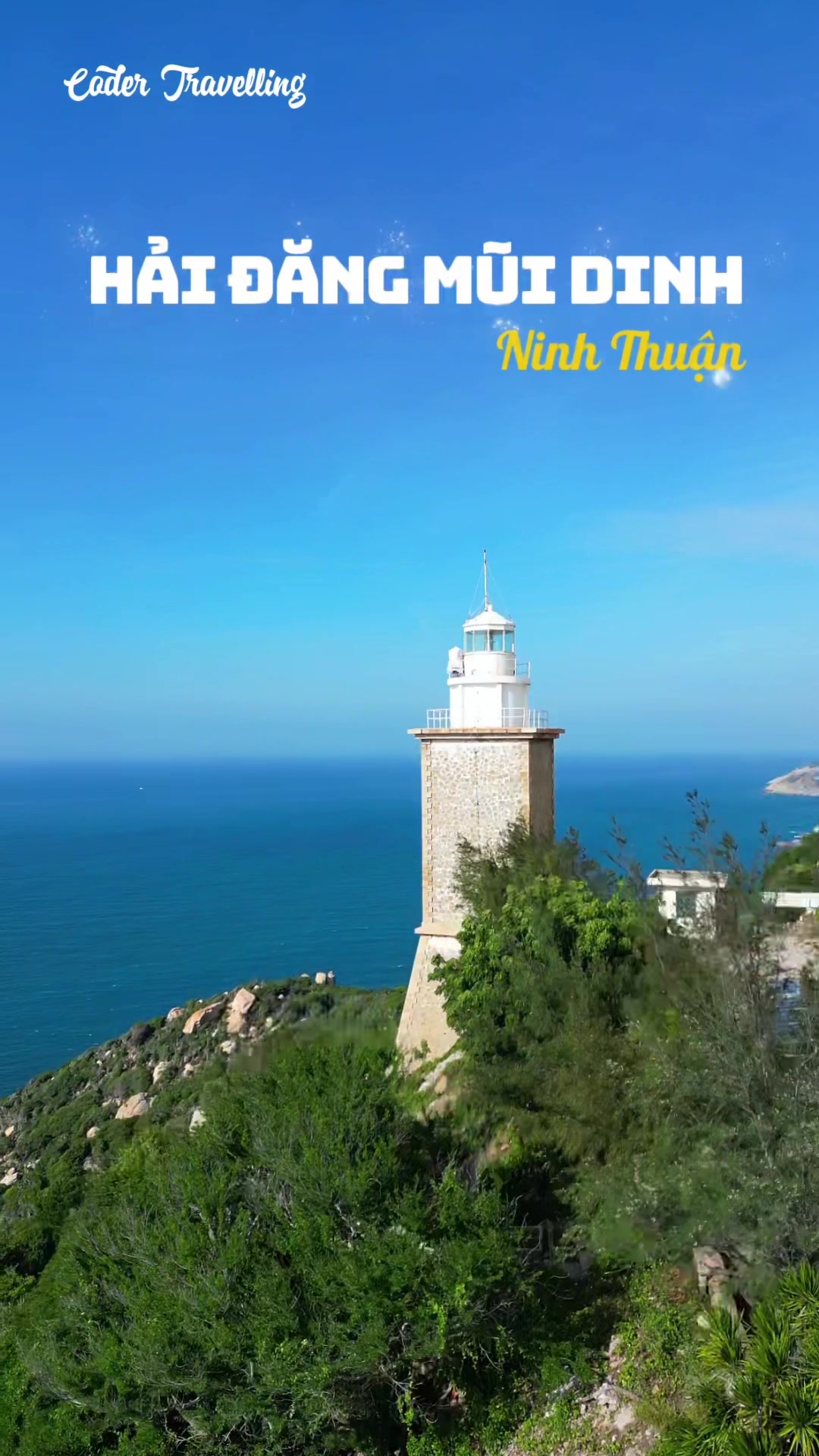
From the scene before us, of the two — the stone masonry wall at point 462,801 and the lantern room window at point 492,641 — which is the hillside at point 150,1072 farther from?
the lantern room window at point 492,641

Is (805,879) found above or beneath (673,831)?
above

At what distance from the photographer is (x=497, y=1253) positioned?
9.30 metres

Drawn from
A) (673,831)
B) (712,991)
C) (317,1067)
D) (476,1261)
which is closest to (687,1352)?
(476,1261)

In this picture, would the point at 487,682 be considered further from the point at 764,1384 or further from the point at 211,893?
the point at 211,893

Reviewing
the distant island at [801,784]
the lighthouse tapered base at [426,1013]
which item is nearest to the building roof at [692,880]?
the lighthouse tapered base at [426,1013]

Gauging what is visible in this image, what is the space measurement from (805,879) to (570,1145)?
11.1 metres

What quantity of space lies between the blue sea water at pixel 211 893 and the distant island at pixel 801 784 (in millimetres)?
2602

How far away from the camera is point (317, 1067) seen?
40.0ft

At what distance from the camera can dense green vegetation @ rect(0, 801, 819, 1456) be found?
868cm

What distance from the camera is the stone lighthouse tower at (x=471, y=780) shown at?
16781 mm

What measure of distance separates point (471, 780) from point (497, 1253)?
8.89 metres

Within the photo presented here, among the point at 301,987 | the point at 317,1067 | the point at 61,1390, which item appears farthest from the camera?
the point at 301,987

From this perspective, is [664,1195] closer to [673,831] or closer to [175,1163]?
[175,1163]


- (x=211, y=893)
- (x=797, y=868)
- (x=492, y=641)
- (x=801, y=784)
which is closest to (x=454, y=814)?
(x=492, y=641)
